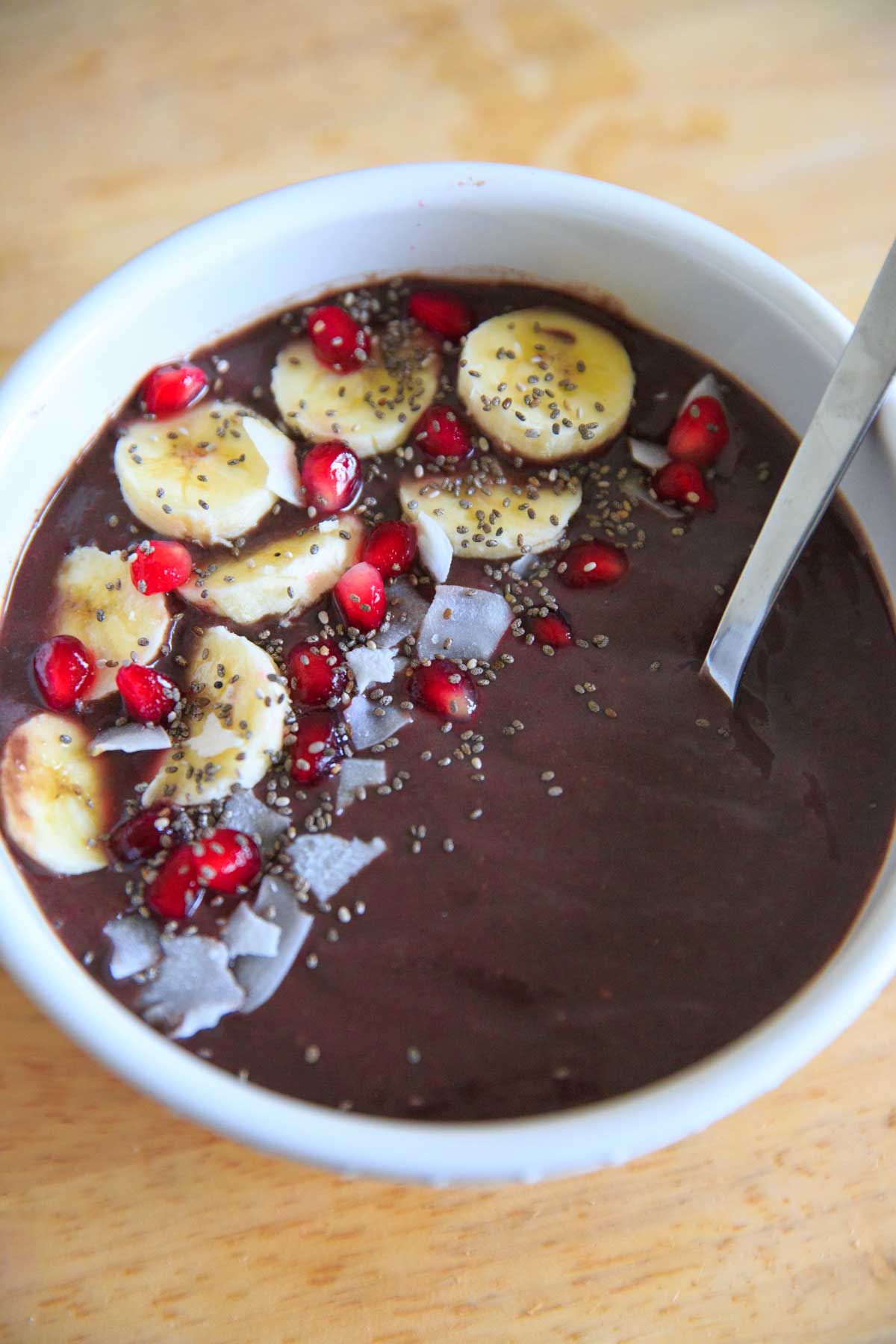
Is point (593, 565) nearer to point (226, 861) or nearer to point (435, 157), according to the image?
point (226, 861)

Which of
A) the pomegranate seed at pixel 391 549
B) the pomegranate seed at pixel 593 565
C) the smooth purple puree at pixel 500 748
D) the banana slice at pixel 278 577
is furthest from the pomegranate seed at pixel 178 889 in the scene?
the pomegranate seed at pixel 593 565

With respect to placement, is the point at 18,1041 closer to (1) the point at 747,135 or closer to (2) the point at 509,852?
(2) the point at 509,852

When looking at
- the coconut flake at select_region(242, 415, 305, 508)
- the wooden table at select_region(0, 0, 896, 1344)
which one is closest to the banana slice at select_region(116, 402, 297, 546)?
the coconut flake at select_region(242, 415, 305, 508)

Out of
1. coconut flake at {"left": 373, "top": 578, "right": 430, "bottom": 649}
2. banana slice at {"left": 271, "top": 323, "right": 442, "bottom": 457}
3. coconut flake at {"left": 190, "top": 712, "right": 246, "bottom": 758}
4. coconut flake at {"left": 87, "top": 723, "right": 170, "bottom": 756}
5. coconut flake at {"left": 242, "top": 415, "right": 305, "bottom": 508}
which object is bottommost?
coconut flake at {"left": 87, "top": 723, "right": 170, "bottom": 756}

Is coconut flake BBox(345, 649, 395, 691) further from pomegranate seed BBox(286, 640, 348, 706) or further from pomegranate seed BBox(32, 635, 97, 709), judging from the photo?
pomegranate seed BBox(32, 635, 97, 709)

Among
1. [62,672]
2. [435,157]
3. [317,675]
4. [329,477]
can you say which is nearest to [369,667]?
[317,675]
